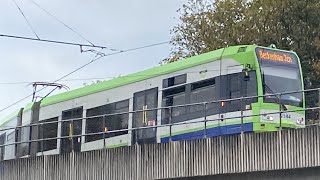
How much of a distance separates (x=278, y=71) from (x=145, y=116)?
Answer: 13.6 feet

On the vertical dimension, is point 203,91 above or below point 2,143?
above

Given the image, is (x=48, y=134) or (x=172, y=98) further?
(x=48, y=134)

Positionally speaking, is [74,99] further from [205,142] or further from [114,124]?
[205,142]

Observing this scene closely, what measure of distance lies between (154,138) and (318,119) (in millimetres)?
5349

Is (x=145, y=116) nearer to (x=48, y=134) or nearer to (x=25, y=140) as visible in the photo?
(x=48, y=134)

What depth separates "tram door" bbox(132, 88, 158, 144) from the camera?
1992cm

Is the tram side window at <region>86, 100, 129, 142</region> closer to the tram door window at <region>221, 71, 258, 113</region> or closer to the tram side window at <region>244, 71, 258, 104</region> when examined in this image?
the tram door window at <region>221, 71, 258, 113</region>

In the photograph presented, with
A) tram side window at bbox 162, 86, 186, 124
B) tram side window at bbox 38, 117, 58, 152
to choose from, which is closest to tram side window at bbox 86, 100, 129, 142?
tram side window at bbox 38, 117, 58, 152

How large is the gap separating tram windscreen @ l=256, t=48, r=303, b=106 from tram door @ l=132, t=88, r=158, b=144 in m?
3.35

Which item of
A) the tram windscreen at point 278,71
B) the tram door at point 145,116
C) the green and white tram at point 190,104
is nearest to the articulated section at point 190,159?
the green and white tram at point 190,104

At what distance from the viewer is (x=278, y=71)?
2130 centimetres

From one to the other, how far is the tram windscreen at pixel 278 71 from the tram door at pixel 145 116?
335 centimetres

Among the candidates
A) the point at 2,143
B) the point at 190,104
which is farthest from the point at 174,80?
the point at 2,143

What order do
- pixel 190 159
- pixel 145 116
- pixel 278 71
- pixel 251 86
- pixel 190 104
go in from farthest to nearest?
pixel 278 71 → pixel 145 116 → pixel 251 86 → pixel 190 104 → pixel 190 159
